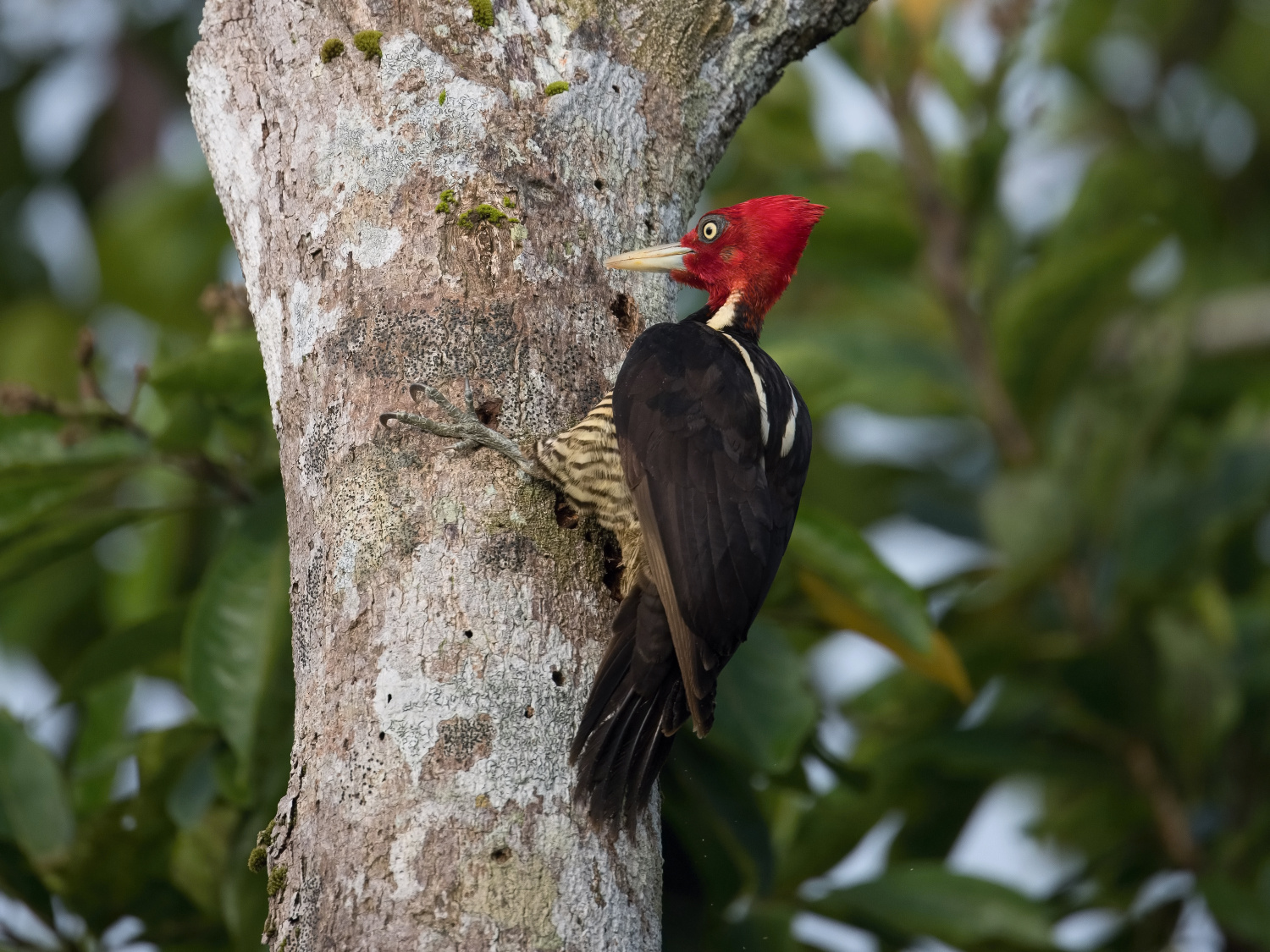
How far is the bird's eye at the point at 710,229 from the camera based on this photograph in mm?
3609

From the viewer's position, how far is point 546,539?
2525mm

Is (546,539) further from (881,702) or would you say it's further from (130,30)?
(130,30)

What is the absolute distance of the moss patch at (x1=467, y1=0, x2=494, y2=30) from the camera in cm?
284

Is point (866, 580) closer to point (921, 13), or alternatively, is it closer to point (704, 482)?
point (704, 482)

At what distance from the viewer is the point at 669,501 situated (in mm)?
2881

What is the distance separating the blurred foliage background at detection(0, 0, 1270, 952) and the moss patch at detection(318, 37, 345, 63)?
2.24 feet

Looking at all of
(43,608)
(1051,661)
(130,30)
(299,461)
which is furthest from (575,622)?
(130,30)

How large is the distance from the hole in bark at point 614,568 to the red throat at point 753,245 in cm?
102

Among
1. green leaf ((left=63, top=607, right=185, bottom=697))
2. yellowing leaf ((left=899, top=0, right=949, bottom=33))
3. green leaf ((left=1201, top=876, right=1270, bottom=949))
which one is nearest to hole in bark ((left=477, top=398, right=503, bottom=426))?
green leaf ((left=63, top=607, right=185, bottom=697))

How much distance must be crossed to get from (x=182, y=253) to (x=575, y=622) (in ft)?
11.2

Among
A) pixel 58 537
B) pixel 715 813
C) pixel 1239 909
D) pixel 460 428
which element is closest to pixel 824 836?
pixel 715 813

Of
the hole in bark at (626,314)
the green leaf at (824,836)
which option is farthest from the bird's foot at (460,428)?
the green leaf at (824,836)

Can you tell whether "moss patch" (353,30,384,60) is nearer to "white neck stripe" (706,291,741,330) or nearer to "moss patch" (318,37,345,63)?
"moss patch" (318,37,345,63)

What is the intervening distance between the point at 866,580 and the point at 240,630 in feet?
4.71
